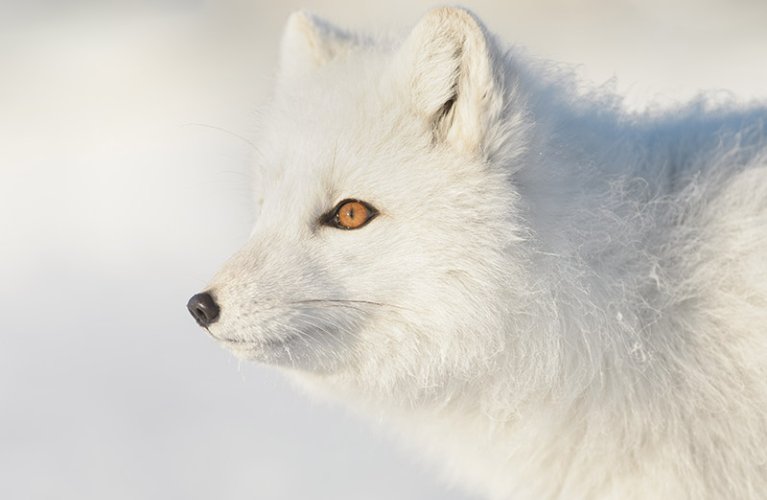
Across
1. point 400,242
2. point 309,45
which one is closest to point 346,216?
point 400,242

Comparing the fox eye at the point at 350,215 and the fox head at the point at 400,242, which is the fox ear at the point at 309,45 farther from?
the fox eye at the point at 350,215

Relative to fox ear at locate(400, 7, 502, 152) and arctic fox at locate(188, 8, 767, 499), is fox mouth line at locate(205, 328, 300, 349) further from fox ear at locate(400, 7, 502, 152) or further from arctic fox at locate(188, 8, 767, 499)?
fox ear at locate(400, 7, 502, 152)

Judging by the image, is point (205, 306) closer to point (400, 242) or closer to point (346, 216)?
point (346, 216)

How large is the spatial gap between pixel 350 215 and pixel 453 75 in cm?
67

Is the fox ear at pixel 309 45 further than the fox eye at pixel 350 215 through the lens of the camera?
Yes

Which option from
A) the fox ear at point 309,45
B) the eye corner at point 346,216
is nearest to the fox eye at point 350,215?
the eye corner at point 346,216

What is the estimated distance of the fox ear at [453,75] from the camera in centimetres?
356

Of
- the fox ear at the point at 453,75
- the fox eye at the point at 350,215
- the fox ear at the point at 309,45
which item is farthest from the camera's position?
the fox ear at the point at 309,45

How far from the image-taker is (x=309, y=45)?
470cm

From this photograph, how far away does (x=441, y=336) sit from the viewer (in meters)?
3.67

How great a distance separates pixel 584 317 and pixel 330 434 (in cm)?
265

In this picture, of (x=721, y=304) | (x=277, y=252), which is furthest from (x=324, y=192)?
(x=721, y=304)

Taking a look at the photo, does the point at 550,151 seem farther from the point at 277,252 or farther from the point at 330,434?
the point at 330,434

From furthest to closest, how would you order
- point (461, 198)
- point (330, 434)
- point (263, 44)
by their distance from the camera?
point (263, 44), point (330, 434), point (461, 198)
